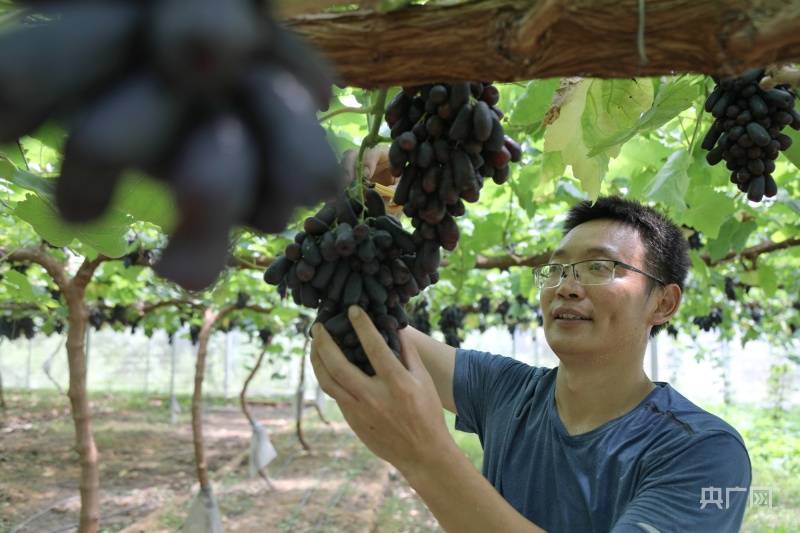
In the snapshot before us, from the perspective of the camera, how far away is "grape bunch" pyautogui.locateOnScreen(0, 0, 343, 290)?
18.3 inches

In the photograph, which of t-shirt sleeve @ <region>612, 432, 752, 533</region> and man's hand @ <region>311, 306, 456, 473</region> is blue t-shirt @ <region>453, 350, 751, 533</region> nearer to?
t-shirt sleeve @ <region>612, 432, 752, 533</region>

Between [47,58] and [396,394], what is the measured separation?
3.26 ft

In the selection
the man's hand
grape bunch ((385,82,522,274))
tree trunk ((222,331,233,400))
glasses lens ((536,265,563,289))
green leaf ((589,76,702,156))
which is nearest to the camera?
grape bunch ((385,82,522,274))

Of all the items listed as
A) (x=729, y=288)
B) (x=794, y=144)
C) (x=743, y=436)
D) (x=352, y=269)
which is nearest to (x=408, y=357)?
(x=352, y=269)

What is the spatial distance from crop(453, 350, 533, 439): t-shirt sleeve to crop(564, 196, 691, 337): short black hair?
57 centimetres

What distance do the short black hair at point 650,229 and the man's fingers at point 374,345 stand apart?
4.12ft

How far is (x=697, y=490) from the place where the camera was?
5.37 ft

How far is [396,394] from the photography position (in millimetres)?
1359

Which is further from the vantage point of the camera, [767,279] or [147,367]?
[147,367]

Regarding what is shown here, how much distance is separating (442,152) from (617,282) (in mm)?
1192

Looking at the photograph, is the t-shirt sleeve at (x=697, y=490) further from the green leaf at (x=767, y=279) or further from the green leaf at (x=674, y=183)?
the green leaf at (x=767, y=279)

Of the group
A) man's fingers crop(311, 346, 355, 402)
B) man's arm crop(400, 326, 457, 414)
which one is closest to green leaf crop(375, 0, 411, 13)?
man's fingers crop(311, 346, 355, 402)

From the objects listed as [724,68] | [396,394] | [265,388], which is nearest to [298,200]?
[724,68]

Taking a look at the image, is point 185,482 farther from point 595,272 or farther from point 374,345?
point 374,345
